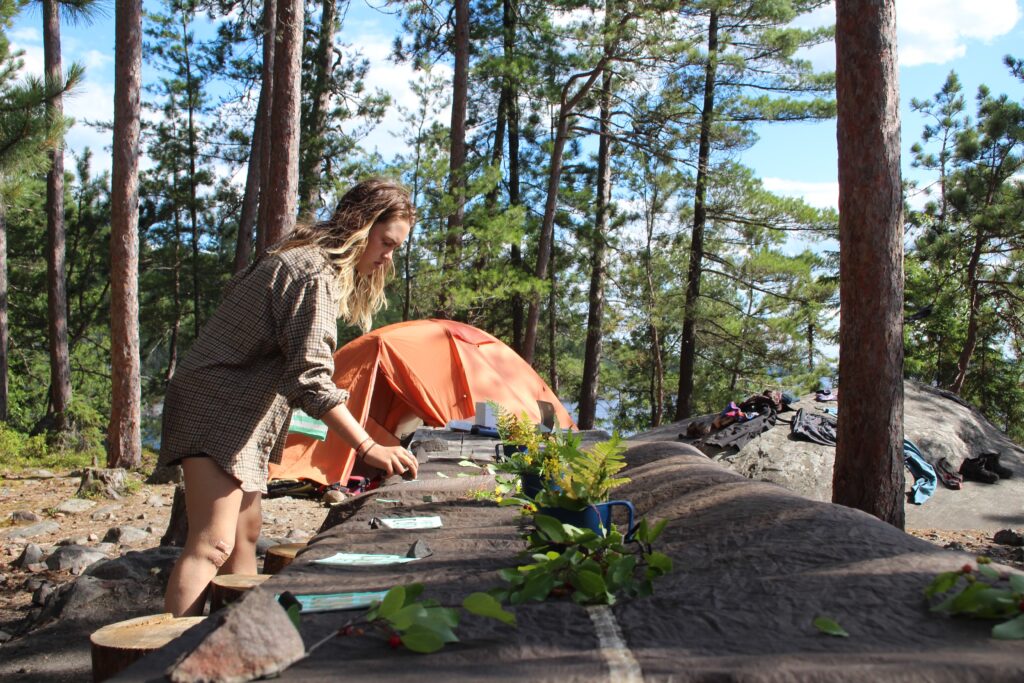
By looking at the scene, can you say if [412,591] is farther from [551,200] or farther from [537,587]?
[551,200]

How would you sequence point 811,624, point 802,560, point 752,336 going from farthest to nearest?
point 752,336, point 802,560, point 811,624

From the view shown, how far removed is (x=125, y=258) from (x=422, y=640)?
29.9 feet

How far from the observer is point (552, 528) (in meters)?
1.92

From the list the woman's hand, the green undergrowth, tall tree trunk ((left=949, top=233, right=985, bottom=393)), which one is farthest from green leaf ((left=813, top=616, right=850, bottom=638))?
tall tree trunk ((left=949, top=233, right=985, bottom=393))

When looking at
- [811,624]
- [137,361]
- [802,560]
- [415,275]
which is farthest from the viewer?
[415,275]

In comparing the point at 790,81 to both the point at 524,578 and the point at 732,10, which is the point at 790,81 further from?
the point at 524,578

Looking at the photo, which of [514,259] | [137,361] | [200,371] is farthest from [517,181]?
[200,371]

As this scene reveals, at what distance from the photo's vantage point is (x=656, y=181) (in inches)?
687

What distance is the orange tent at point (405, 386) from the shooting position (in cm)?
800

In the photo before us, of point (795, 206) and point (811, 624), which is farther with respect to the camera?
point (795, 206)

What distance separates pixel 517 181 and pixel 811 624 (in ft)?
59.8

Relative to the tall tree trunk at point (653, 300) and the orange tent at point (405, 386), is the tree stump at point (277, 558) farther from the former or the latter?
the tall tree trunk at point (653, 300)

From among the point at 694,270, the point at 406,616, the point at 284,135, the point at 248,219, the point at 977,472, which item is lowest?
the point at 977,472

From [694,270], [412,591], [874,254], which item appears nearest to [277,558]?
[412,591]
